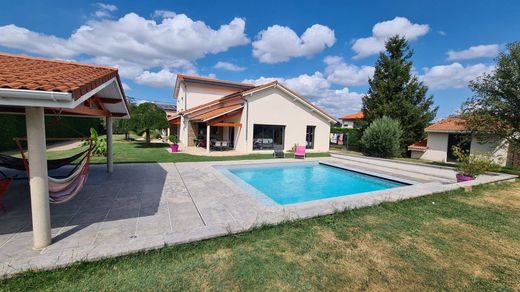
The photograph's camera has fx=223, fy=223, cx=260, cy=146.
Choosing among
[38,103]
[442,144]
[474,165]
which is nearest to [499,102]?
[474,165]

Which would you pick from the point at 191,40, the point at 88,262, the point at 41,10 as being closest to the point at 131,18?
the point at 191,40

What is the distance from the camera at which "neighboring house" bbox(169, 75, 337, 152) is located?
21688 millimetres

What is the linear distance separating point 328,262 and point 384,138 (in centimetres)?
2194

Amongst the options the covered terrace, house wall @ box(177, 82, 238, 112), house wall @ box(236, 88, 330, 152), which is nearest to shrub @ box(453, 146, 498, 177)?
house wall @ box(236, 88, 330, 152)

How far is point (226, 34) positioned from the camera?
25.3 m

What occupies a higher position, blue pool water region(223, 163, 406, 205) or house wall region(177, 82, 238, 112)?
house wall region(177, 82, 238, 112)

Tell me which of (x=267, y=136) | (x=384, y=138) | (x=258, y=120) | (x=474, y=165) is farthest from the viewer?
(x=267, y=136)

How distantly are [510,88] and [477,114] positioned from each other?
1979 millimetres

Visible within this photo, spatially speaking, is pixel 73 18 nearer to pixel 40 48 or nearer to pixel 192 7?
pixel 192 7

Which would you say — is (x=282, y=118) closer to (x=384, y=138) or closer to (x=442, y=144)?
(x=384, y=138)

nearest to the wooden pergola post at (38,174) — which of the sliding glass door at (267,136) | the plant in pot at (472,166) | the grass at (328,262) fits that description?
the grass at (328,262)

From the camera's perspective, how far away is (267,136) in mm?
23766

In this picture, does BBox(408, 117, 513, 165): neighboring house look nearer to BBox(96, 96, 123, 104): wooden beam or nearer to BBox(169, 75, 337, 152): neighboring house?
BBox(169, 75, 337, 152): neighboring house

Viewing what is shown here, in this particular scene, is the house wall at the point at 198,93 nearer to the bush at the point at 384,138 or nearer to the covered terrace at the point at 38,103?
the bush at the point at 384,138
